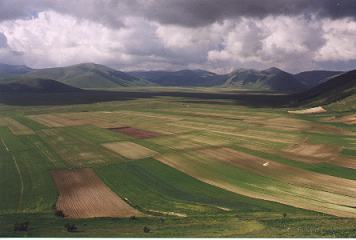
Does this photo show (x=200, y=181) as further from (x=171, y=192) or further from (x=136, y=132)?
(x=136, y=132)

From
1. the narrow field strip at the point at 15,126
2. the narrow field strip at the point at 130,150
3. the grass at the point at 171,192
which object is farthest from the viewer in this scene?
the narrow field strip at the point at 15,126

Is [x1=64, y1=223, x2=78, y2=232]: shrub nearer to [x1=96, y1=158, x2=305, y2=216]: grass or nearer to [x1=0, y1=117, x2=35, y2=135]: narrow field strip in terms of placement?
[x1=96, y1=158, x2=305, y2=216]: grass

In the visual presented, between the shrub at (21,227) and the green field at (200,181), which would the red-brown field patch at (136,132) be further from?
the shrub at (21,227)

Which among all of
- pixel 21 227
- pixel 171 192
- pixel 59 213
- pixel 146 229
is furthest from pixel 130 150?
pixel 146 229

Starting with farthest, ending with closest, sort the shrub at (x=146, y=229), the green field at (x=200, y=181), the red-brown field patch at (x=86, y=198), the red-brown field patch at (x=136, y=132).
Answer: the red-brown field patch at (x=136, y=132) < the red-brown field patch at (x=86, y=198) < the green field at (x=200, y=181) < the shrub at (x=146, y=229)

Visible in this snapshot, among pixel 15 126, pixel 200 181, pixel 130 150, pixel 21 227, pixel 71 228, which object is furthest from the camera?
pixel 15 126

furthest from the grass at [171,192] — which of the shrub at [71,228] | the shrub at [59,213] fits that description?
the shrub at [71,228]
